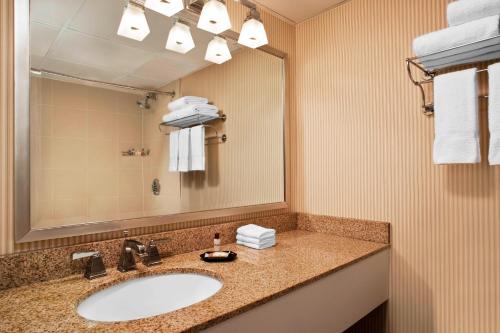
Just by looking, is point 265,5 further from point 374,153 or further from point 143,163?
point 143,163

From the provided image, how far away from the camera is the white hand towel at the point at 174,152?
136 cm

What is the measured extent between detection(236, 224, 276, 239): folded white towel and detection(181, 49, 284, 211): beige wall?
151 mm

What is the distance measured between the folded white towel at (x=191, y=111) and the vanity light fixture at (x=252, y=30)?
365 millimetres

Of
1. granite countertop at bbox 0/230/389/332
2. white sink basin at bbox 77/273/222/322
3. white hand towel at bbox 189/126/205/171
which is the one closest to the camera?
granite countertop at bbox 0/230/389/332

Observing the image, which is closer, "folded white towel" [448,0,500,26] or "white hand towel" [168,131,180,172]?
"folded white towel" [448,0,500,26]

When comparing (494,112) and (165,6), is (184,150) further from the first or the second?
(494,112)

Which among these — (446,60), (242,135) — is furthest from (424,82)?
(242,135)

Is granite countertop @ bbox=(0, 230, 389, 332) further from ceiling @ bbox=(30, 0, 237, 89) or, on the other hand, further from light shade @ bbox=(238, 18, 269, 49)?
light shade @ bbox=(238, 18, 269, 49)

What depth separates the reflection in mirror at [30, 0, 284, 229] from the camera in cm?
103

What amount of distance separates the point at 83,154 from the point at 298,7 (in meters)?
1.39

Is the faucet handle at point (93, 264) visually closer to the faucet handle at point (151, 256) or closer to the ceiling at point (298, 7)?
the faucet handle at point (151, 256)

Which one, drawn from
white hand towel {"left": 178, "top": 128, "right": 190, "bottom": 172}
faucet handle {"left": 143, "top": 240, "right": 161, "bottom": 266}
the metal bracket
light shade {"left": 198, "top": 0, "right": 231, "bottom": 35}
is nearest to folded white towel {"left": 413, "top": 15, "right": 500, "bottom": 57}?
the metal bracket

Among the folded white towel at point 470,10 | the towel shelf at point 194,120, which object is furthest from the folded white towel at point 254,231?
the folded white towel at point 470,10

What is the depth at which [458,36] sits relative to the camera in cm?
110
